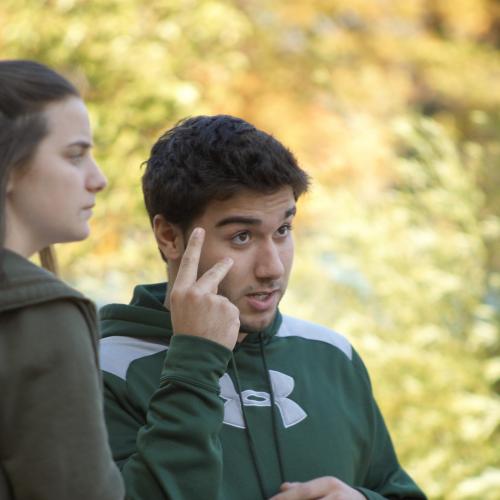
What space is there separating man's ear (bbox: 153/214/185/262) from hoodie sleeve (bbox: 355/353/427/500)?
461 mm

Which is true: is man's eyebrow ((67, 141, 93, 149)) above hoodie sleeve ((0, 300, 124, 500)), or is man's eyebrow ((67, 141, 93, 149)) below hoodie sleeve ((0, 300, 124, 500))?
above

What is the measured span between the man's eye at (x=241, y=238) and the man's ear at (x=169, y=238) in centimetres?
14

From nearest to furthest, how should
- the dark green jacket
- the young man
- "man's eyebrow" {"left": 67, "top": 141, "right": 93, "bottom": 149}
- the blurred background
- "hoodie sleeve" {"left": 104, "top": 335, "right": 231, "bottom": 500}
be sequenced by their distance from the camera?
the dark green jacket < "man's eyebrow" {"left": 67, "top": 141, "right": 93, "bottom": 149} < "hoodie sleeve" {"left": 104, "top": 335, "right": 231, "bottom": 500} < the young man < the blurred background

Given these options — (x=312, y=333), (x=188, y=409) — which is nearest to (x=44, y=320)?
(x=188, y=409)

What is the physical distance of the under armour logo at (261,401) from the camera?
183cm

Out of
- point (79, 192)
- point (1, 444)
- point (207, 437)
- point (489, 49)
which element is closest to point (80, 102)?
point (79, 192)

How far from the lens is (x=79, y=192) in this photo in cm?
127

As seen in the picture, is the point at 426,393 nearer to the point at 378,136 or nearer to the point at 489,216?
the point at 489,216

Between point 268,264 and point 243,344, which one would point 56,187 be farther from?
point 243,344

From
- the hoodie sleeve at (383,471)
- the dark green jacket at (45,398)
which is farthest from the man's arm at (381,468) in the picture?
the dark green jacket at (45,398)

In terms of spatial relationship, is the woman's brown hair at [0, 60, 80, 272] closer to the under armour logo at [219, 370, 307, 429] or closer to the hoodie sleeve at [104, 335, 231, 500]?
the hoodie sleeve at [104, 335, 231, 500]

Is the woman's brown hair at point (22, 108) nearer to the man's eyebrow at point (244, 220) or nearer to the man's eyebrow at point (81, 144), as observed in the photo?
the man's eyebrow at point (81, 144)

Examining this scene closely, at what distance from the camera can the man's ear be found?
193 cm

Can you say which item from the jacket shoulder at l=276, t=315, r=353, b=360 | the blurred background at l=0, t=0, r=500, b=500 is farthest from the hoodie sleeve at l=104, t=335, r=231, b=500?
the blurred background at l=0, t=0, r=500, b=500
